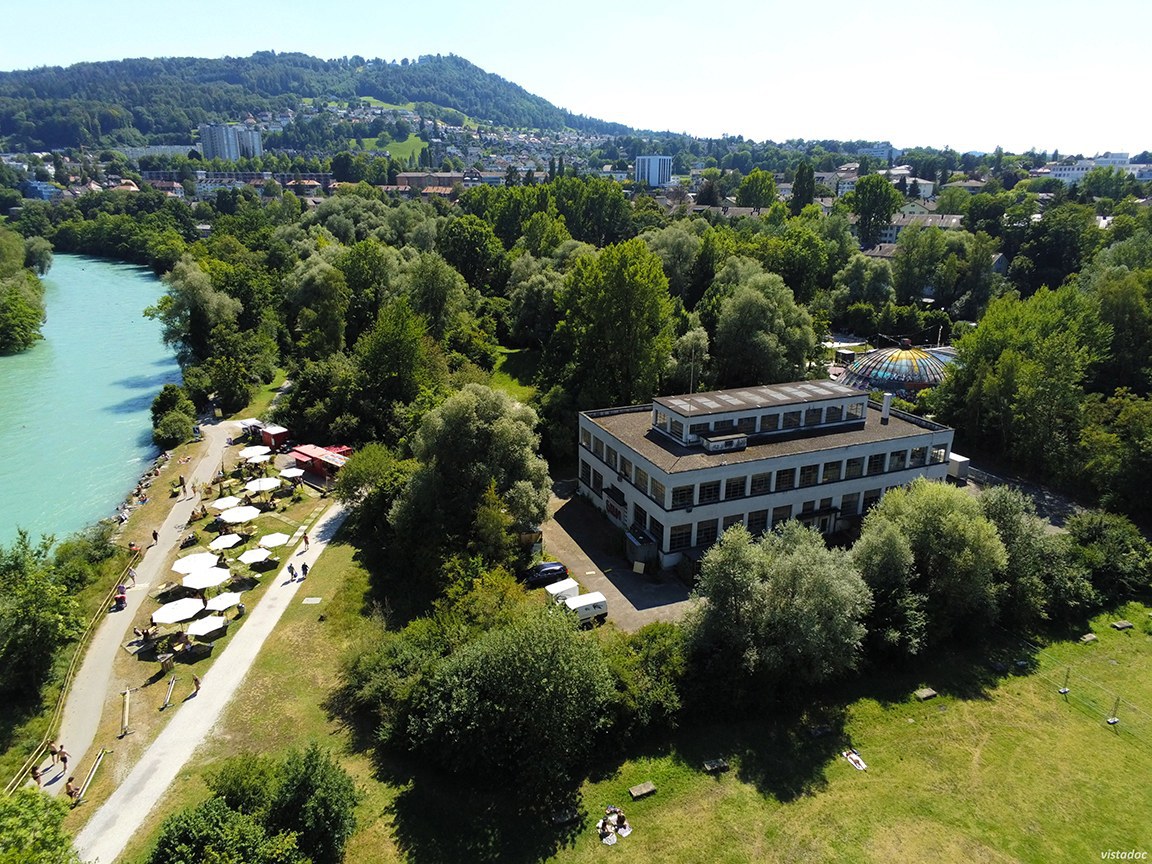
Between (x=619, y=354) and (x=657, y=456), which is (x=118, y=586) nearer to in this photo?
(x=657, y=456)

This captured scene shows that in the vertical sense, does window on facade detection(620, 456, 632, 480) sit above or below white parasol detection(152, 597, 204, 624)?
above

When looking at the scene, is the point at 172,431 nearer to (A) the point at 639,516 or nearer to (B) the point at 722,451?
(A) the point at 639,516

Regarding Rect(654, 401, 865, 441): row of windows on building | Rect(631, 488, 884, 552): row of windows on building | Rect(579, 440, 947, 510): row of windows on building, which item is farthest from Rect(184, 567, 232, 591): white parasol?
Rect(654, 401, 865, 441): row of windows on building

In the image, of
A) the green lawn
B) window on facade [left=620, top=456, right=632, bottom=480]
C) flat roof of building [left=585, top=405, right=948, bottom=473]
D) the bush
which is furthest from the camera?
the green lawn

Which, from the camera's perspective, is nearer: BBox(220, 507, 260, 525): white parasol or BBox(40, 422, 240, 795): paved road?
BBox(40, 422, 240, 795): paved road

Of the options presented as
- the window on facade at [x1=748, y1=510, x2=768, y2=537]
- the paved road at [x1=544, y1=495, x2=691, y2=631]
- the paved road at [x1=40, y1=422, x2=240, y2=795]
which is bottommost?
the paved road at [x1=40, y1=422, x2=240, y2=795]

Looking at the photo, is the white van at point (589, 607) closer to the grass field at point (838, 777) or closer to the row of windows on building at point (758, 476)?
the grass field at point (838, 777)

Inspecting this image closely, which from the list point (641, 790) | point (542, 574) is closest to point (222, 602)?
point (542, 574)

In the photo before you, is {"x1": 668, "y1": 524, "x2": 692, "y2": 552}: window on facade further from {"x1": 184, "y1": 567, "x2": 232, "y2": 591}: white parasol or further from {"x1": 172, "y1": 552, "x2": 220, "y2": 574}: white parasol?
{"x1": 172, "y1": 552, "x2": 220, "y2": 574}: white parasol
